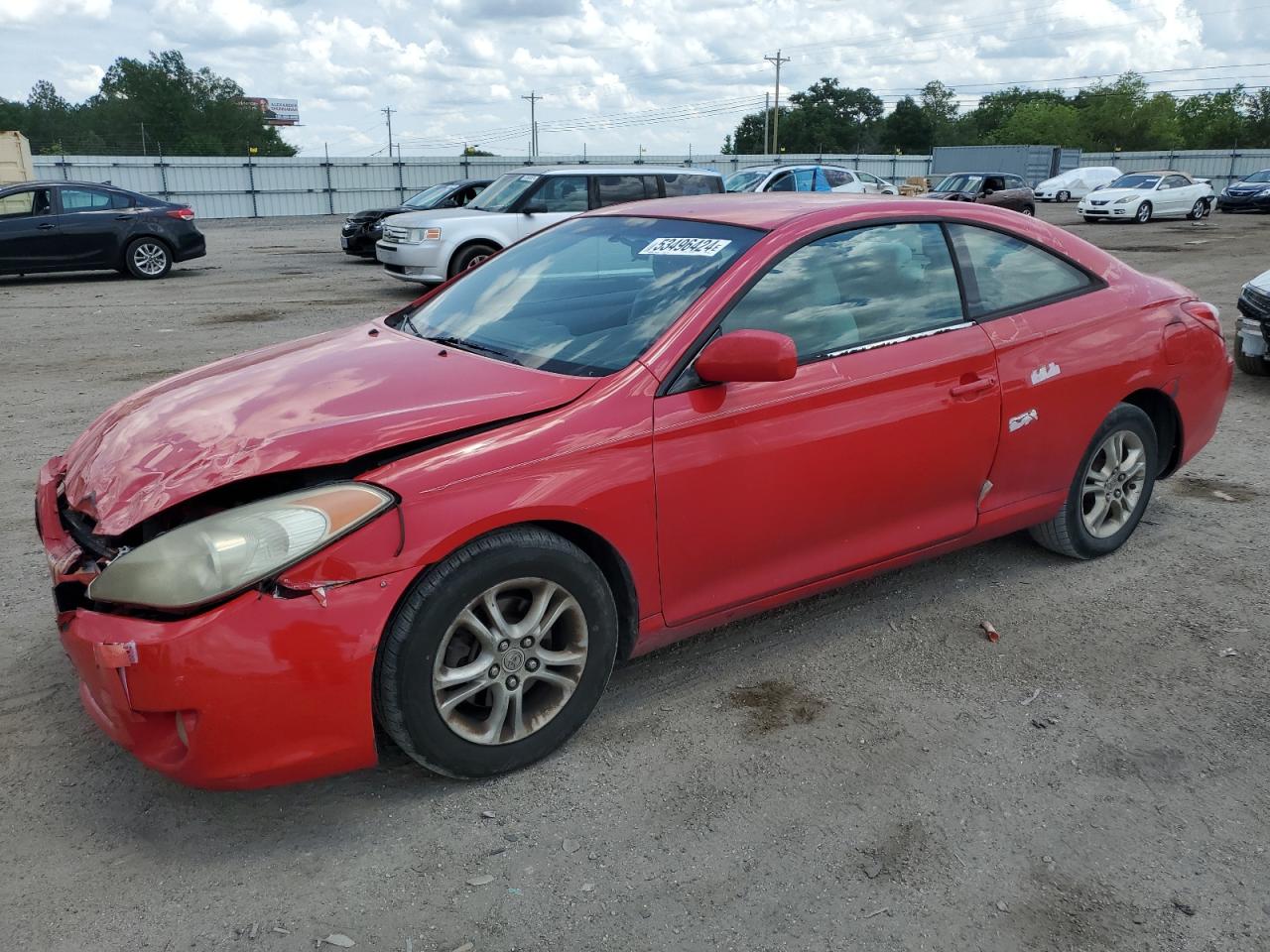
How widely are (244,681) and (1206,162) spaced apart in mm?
55790

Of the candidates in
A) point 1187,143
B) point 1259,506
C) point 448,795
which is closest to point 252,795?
point 448,795

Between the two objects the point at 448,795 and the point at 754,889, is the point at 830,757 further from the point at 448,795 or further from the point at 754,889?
the point at 448,795

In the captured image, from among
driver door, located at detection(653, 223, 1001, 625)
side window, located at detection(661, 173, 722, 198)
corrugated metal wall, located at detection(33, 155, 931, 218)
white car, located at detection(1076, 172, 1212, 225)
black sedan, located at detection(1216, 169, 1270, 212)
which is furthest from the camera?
corrugated metal wall, located at detection(33, 155, 931, 218)

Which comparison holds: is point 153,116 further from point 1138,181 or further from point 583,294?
point 583,294

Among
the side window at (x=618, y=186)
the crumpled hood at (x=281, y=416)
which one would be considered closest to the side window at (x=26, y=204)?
the side window at (x=618, y=186)

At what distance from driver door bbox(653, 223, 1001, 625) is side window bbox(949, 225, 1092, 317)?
0.34 ft

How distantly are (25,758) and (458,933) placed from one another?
5.11 feet

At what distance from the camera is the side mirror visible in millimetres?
3027

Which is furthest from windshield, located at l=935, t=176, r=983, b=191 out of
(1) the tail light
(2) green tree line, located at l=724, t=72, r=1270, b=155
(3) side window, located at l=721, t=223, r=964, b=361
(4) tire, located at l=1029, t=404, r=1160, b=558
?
(2) green tree line, located at l=724, t=72, r=1270, b=155

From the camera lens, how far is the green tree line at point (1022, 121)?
8925 centimetres

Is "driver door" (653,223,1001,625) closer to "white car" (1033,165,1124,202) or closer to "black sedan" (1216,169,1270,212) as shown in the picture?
"black sedan" (1216,169,1270,212)

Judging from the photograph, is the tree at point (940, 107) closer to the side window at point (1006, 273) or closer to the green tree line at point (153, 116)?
the green tree line at point (153, 116)

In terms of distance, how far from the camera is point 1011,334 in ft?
12.9

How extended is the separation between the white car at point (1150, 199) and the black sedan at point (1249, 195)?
10.1 feet
